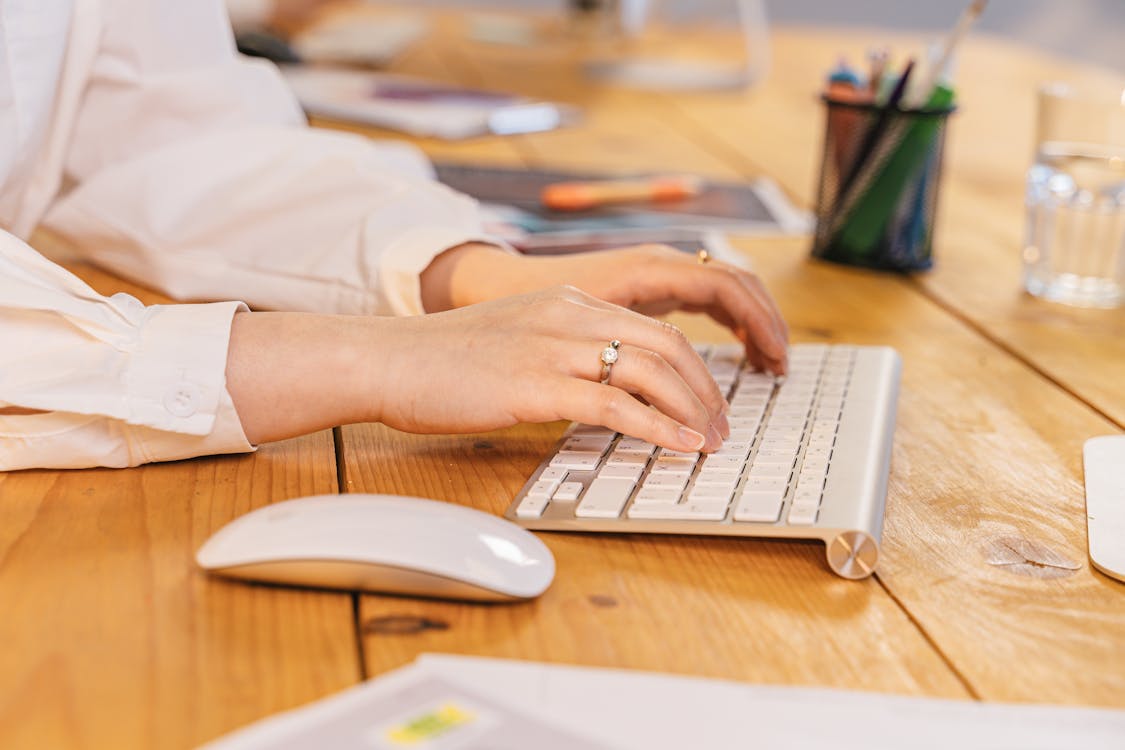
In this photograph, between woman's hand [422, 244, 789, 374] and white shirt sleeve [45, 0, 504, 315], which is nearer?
woman's hand [422, 244, 789, 374]

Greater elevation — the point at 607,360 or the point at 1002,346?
the point at 607,360

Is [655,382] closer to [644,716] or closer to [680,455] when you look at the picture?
[680,455]

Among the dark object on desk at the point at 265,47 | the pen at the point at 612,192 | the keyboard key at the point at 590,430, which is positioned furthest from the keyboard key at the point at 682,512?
the dark object on desk at the point at 265,47

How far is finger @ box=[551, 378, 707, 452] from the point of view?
631 millimetres

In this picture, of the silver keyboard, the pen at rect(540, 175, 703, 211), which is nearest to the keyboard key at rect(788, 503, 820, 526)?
the silver keyboard

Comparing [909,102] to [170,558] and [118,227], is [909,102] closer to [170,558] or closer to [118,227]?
[118,227]

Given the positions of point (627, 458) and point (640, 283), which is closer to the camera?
point (627, 458)

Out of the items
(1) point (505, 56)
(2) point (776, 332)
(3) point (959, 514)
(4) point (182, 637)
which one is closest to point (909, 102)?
Answer: (2) point (776, 332)

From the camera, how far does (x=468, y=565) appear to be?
50 centimetres

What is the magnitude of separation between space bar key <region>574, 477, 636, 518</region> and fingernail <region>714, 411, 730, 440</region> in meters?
0.08

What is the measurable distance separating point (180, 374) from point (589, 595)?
240mm

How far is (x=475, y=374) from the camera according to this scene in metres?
0.65

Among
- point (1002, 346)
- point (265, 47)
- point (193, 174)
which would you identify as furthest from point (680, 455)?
point (265, 47)

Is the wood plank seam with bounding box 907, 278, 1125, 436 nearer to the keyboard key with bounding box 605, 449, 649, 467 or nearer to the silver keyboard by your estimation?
the silver keyboard
